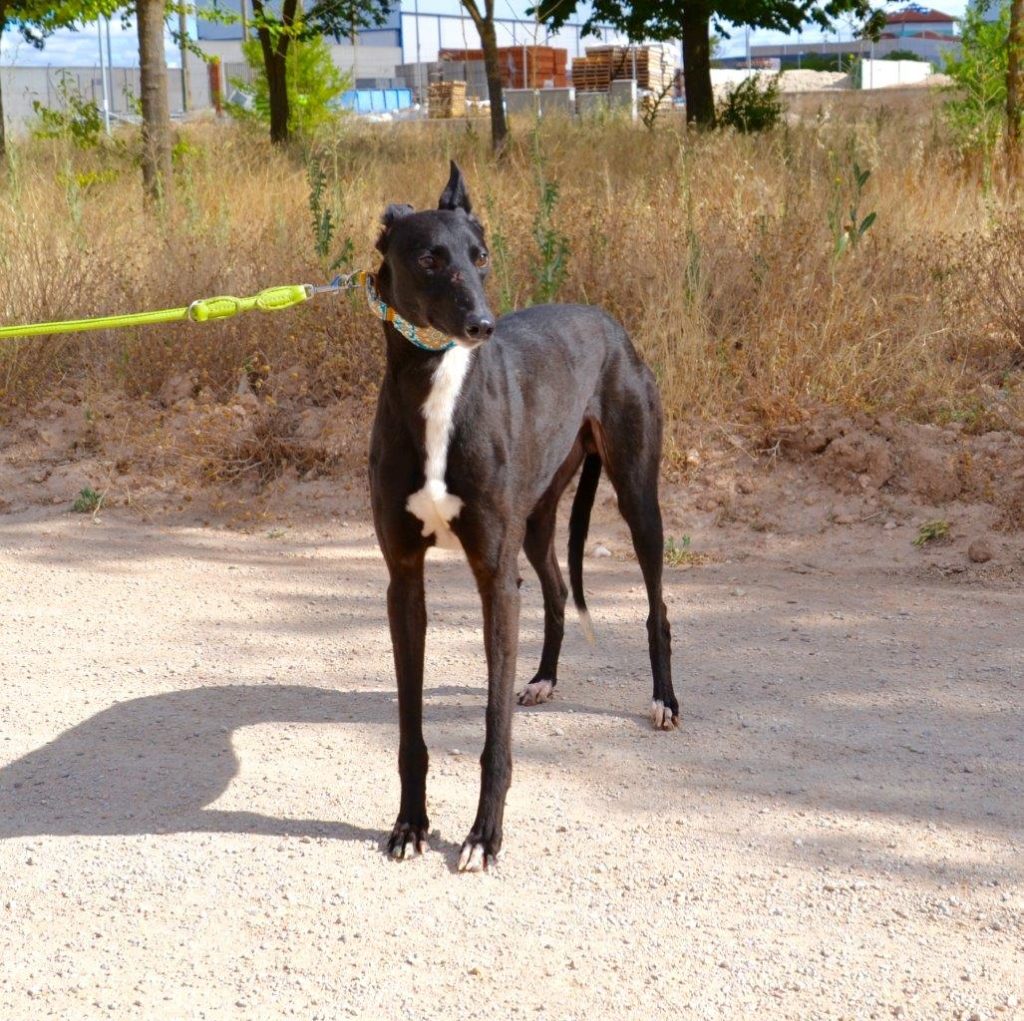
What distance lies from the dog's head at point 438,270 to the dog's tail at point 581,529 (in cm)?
140

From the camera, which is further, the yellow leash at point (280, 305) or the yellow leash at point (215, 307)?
the yellow leash at point (215, 307)

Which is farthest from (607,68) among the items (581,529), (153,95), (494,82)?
(581,529)

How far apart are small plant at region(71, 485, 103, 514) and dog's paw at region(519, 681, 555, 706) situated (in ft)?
11.3

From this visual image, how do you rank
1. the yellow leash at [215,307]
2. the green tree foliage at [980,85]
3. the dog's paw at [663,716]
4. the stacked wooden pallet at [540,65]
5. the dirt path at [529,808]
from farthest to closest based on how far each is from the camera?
the stacked wooden pallet at [540,65] → the green tree foliage at [980,85] → the dog's paw at [663,716] → the yellow leash at [215,307] → the dirt path at [529,808]

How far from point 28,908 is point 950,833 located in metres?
2.46

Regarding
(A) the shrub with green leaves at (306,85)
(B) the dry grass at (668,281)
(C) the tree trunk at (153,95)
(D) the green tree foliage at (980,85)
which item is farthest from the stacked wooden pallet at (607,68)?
(B) the dry grass at (668,281)

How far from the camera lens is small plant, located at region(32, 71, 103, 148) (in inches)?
516

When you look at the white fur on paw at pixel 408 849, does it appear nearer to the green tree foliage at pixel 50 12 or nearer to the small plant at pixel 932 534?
the small plant at pixel 932 534

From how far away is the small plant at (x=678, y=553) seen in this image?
6414mm

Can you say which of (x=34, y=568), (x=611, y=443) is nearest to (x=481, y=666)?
(x=611, y=443)

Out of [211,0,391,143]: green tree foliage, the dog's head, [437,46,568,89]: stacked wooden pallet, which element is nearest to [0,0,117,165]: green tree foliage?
[211,0,391,143]: green tree foliage

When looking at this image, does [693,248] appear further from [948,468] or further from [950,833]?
[950,833]

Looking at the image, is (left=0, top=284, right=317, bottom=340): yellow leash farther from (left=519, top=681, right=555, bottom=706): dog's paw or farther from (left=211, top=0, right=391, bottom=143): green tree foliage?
(left=211, top=0, right=391, bottom=143): green tree foliage

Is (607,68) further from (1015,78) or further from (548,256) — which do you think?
(548,256)
